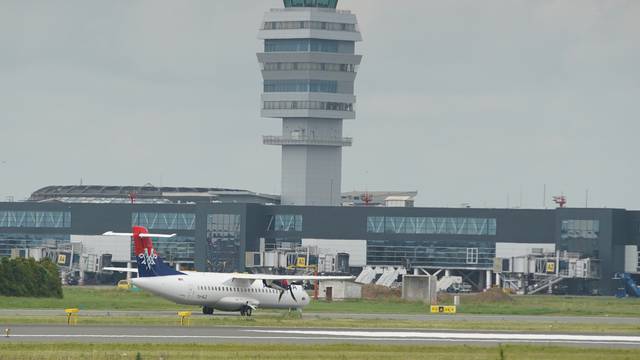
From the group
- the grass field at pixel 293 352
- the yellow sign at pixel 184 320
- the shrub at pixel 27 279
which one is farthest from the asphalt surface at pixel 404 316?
the grass field at pixel 293 352

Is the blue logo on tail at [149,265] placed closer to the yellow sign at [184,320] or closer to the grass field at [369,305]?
the grass field at [369,305]

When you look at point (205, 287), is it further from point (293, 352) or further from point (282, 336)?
point (293, 352)

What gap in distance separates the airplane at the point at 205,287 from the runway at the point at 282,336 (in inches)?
685

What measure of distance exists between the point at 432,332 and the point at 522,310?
40574mm

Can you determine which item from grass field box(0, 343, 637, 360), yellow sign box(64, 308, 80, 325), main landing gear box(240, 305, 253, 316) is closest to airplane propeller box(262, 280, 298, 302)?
main landing gear box(240, 305, 253, 316)

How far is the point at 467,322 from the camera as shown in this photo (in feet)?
346

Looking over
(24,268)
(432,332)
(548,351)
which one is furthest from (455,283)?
(548,351)

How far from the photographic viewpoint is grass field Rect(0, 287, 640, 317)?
398 ft

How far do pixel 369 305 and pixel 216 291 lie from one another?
25749 millimetres

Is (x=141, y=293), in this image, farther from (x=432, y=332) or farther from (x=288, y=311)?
(x=432, y=332)

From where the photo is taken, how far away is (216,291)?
11181 centimetres

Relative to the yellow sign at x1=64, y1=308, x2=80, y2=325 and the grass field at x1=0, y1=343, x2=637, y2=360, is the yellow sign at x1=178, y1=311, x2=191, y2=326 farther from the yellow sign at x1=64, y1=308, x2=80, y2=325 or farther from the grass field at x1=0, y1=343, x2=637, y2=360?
the grass field at x1=0, y1=343, x2=637, y2=360

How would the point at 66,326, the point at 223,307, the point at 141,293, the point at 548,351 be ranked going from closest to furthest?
the point at 548,351
the point at 66,326
the point at 223,307
the point at 141,293

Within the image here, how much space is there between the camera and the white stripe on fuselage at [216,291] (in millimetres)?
109375
